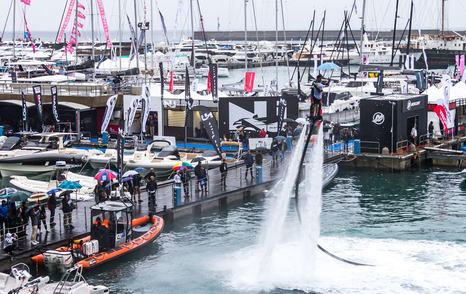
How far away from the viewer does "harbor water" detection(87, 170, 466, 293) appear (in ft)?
83.7

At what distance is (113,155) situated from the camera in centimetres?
4744

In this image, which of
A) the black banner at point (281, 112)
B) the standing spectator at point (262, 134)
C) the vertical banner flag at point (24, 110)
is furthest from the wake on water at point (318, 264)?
the vertical banner flag at point (24, 110)

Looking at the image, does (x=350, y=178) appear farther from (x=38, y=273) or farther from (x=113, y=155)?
(x=38, y=273)

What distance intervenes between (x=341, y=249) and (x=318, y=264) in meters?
2.50

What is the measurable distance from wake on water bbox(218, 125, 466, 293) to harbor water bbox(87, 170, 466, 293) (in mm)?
32

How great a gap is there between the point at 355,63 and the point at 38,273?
13922 centimetres

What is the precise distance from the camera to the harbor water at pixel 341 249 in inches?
1005

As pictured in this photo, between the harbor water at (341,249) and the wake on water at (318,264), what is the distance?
1.3 inches

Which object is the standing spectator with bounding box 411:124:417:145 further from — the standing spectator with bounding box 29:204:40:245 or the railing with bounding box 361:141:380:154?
the standing spectator with bounding box 29:204:40:245

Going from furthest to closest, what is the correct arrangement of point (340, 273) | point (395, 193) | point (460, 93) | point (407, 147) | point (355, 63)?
point (355, 63) < point (460, 93) < point (407, 147) < point (395, 193) < point (340, 273)

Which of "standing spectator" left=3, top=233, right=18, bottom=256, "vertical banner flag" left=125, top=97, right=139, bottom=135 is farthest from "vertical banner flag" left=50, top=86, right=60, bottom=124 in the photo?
"standing spectator" left=3, top=233, right=18, bottom=256

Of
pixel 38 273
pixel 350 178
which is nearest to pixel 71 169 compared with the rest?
pixel 350 178

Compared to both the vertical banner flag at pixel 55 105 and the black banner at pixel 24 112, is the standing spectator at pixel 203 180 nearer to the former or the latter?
the vertical banner flag at pixel 55 105

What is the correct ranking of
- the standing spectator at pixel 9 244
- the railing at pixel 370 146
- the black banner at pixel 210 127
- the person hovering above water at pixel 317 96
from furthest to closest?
the railing at pixel 370 146 < the black banner at pixel 210 127 < the standing spectator at pixel 9 244 < the person hovering above water at pixel 317 96
